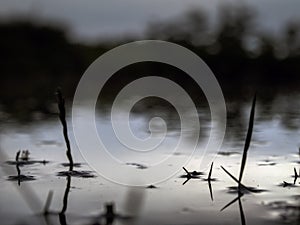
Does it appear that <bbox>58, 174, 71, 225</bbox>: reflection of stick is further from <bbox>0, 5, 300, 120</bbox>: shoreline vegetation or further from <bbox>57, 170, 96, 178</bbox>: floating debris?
<bbox>0, 5, 300, 120</bbox>: shoreline vegetation

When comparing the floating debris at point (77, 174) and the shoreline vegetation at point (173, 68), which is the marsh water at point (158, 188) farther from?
the shoreline vegetation at point (173, 68)

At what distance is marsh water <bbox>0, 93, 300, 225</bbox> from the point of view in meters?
1.19

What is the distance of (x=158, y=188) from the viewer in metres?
1.50

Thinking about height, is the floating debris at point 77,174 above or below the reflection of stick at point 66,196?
above

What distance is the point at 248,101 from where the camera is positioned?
4570mm

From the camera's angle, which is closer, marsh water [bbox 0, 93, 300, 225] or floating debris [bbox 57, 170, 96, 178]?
marsh water [bbox 0, 93, 300, 225]

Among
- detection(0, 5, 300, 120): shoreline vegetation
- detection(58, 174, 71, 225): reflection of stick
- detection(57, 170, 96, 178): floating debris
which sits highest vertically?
detection(0, 5, 300, 120): shoreline vegetation

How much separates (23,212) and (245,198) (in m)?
0.52

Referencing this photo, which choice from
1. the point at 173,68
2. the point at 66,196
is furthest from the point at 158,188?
the point at 173,68

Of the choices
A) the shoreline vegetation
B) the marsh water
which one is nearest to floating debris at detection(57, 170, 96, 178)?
the marsh water

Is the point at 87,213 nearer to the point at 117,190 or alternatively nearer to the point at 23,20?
the point at 117,190

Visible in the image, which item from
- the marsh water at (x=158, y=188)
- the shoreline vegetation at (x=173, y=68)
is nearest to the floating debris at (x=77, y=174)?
the marsh water at (x=158, y=188)

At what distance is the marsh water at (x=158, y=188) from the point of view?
3.91 ft

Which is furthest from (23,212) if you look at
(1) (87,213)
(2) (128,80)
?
(2) (128,80)
